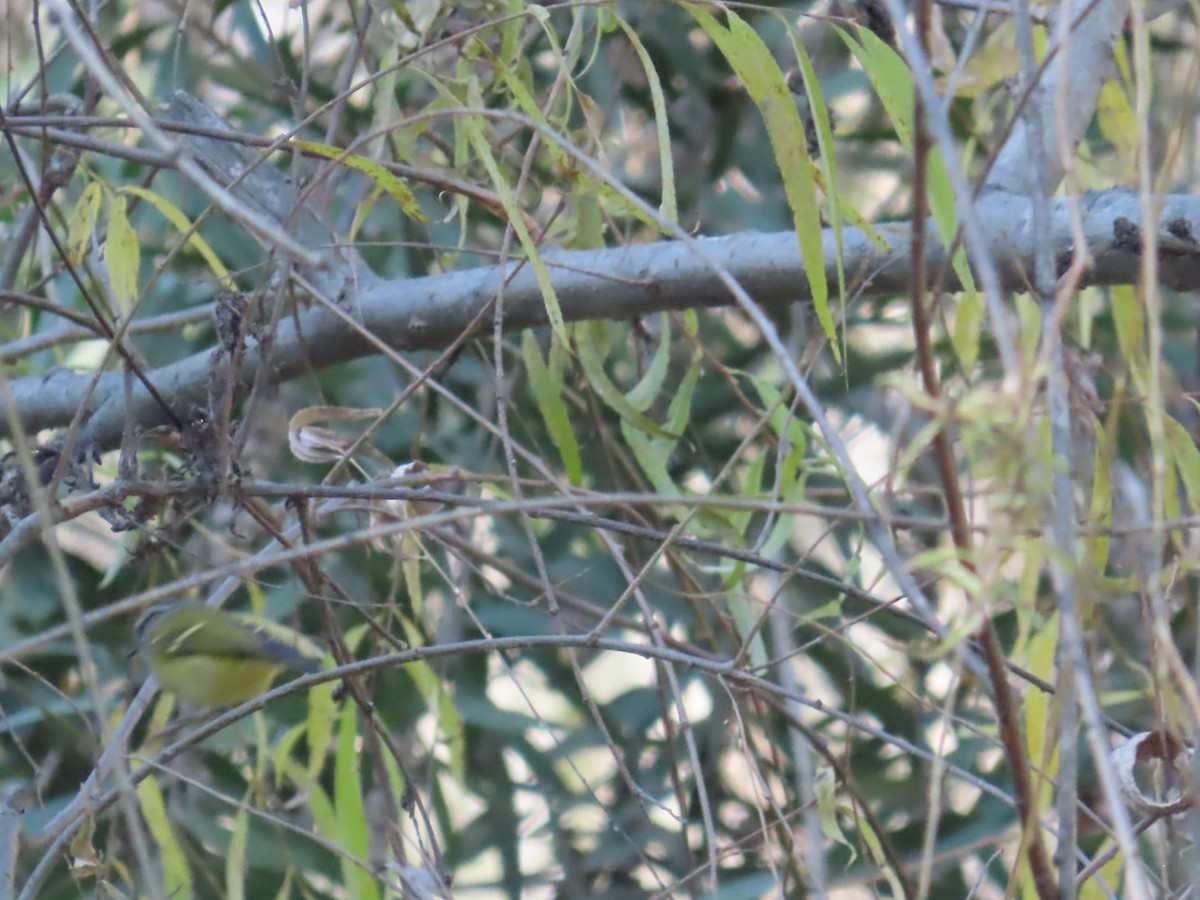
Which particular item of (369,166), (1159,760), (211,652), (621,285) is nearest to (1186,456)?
(1159,760)

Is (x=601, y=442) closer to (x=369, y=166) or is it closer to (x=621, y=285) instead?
(x=621, y=285)

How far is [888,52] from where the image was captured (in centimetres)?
78

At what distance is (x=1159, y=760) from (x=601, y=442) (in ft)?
2.84

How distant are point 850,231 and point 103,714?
682 mm

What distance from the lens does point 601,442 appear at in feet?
4.82

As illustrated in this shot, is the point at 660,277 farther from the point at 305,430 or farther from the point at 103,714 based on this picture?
the point at 103,714

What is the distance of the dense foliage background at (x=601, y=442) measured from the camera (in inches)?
20.4

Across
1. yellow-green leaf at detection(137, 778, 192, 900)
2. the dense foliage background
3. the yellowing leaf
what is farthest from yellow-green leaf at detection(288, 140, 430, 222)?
yellow-green leaf at detection(137, 778, 192, 900)

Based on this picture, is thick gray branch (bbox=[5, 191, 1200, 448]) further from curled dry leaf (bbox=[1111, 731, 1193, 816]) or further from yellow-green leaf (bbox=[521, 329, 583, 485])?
curled dry leaf (bbox=[1111, 731, 1193, 816])

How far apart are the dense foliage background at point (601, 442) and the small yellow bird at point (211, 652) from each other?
0.16 ft

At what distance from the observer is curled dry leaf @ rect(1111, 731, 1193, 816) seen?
567mm

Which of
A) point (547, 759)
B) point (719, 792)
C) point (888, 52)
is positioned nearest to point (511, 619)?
point (547, 759)

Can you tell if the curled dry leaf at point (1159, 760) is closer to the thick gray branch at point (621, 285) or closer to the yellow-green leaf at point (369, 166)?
the thick gray branch at point (621, 285)

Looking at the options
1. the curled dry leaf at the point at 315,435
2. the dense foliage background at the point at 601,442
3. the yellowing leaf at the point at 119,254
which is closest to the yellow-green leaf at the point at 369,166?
the dense foliage background at the point at 601,442
